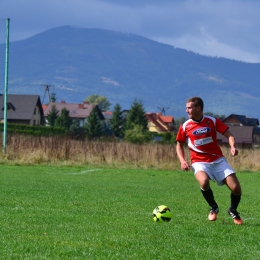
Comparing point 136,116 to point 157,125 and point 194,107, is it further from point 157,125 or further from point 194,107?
point 194,107

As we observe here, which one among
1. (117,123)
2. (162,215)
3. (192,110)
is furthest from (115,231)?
(117,123)

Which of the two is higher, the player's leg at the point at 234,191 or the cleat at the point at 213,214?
the player's leg at the point at 234,191

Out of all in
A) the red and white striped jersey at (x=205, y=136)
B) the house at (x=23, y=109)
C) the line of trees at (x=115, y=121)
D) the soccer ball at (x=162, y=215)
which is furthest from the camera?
the house at (x=23, y=109)

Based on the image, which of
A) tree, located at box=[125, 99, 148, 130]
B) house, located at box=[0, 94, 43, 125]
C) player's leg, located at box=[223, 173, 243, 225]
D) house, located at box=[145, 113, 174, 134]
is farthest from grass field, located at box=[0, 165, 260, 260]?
house, located at box=[145, 113, 174, 134]

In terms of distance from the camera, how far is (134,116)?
11138 cm

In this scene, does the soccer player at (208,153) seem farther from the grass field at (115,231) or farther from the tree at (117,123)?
the tree at (117,123)

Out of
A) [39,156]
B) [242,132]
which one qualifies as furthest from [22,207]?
[242,132]

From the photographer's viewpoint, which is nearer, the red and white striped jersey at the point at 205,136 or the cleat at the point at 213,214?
the red and white striped jersey at the point at 205,136

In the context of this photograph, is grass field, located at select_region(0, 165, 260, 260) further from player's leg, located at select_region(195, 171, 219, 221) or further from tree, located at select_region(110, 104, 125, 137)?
tree, located at select_region(110, 104, 125, 137)

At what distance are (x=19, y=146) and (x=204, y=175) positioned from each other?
23041 mm

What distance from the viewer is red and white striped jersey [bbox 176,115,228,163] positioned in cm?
1000

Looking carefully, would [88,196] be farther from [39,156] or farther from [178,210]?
[39,156]

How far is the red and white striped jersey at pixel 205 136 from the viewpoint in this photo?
32.8ft

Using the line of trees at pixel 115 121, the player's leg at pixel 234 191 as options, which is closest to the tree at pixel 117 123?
the line of trees at pixel 115 121
